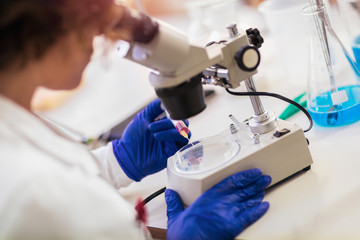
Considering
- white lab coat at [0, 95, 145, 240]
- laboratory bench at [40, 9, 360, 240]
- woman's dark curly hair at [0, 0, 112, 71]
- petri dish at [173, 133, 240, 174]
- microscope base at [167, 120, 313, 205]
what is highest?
woman's dark curly hair at [0, 0, 112, 71]

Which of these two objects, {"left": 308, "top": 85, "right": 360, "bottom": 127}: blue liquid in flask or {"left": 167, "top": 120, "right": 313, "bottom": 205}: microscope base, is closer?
{"left": 167, "top": 120, "right": 313, "bottom": 205}: microscope base

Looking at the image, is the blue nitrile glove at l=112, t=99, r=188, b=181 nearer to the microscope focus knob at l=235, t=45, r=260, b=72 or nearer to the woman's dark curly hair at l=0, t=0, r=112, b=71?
the microscope focus knob at l=235, t=45, r=260, b=72

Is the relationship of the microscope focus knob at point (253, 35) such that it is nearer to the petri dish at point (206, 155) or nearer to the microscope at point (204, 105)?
the microscope at point (204, 105)

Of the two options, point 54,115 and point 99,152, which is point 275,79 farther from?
point 54,115

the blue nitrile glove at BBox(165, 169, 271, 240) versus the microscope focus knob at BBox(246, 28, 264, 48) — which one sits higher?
the microscope focus knob at BBox(246, 28, 264, 48)

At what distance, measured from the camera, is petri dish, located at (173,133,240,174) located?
1.07m

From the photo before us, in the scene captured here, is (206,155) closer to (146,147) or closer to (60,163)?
(146,147)

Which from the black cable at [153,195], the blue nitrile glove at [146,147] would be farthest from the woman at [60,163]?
the blue nitrile glove at [146,147]

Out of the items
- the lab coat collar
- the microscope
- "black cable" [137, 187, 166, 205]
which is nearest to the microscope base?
the microscope

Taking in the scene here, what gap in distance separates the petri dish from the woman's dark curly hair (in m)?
0.44

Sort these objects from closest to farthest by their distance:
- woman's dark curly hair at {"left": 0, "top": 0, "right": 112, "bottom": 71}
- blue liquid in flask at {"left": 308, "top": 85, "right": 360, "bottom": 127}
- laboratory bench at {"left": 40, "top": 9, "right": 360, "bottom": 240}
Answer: woman's dark curly hair at {"left": 0, "top": 0, "right": 112, "bottom": 71} < laboratory bench at {"left": 40, "top": 9, "right": 360, "bottom": 240} < blue liquid in flask at {"left": 308, "top": 85, "right": 360, "bottom": 127}

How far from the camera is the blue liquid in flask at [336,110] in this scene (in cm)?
121

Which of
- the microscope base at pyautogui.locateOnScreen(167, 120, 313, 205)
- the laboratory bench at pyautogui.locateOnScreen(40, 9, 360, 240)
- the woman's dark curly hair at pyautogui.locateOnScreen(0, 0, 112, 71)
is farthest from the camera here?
the microscope base at pyautogui.locateOnScreen(167, 120, 313, 205)

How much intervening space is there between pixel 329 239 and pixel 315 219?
0.06 m
